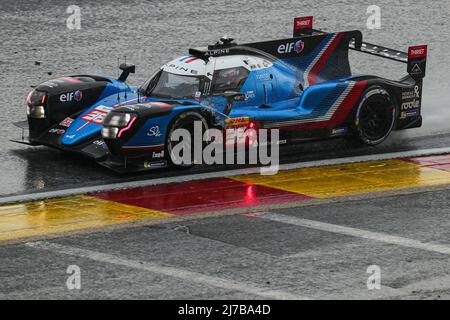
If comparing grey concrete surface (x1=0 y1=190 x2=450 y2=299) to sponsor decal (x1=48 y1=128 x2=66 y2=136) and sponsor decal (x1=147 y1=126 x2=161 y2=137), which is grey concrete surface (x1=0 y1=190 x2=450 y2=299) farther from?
sponsor decal (x1=48 y1=128 x2=66 y2=136)

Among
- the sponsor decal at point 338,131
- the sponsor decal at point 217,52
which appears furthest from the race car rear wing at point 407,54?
the sponsor decal at point 217,52

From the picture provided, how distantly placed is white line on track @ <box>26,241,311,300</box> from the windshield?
3666 millimetres

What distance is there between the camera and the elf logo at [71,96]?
49.8 ft

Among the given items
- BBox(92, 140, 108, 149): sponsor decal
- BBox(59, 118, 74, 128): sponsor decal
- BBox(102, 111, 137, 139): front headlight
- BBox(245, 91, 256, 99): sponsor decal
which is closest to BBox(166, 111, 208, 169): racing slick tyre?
BBox(102, 111, 137, 139): front headlight

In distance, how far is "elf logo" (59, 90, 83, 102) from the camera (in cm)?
1519

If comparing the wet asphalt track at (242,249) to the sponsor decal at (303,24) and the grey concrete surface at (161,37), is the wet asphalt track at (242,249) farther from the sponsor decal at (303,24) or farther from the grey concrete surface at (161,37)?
the sponsor decal at (303,24)

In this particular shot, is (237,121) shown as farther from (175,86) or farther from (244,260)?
(244,260)

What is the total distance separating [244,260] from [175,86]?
4.26m

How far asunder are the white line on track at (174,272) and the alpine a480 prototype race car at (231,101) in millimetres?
2666

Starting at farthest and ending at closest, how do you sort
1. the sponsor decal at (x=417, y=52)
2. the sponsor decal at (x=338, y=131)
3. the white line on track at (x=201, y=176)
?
1. the sponsor decal at (x=417, y=52)
2. the sponsor decal at (x=338, y=131)
3. the white line on track at (x=201, y=176)
